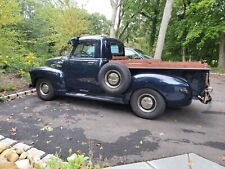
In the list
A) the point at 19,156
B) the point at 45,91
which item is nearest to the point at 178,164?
the point at 19,156

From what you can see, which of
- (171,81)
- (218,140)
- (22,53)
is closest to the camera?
(218,140)

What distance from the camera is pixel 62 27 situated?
14359 mm

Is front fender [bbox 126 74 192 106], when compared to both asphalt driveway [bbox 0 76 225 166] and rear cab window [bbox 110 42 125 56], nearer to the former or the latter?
asphalt driveway [bbox 0 76 225 166]

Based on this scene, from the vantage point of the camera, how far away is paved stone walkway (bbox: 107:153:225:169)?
11.8 feet

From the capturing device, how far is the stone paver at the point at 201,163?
3.60m

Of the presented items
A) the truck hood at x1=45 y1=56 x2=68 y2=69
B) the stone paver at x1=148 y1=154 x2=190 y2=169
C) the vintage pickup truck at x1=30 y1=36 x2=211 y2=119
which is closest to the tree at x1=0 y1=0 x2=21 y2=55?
the vintage pickup truck at x1=30 y1=36 x2=211 y2=119

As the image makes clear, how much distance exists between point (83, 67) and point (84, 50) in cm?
48

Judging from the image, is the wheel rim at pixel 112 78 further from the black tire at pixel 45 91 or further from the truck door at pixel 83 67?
the black tire at pixel 45 91

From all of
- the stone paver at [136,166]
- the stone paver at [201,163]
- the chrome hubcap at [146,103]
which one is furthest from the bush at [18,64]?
the stone paver at [201,163]

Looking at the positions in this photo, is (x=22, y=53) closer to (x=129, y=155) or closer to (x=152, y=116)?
(x=152, y=116)

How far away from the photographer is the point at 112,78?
5.86 metres

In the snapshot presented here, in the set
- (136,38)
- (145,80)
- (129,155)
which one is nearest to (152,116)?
(145,80)

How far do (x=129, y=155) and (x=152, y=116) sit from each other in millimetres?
1869

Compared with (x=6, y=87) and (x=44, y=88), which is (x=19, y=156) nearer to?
(x=44, y=88)
